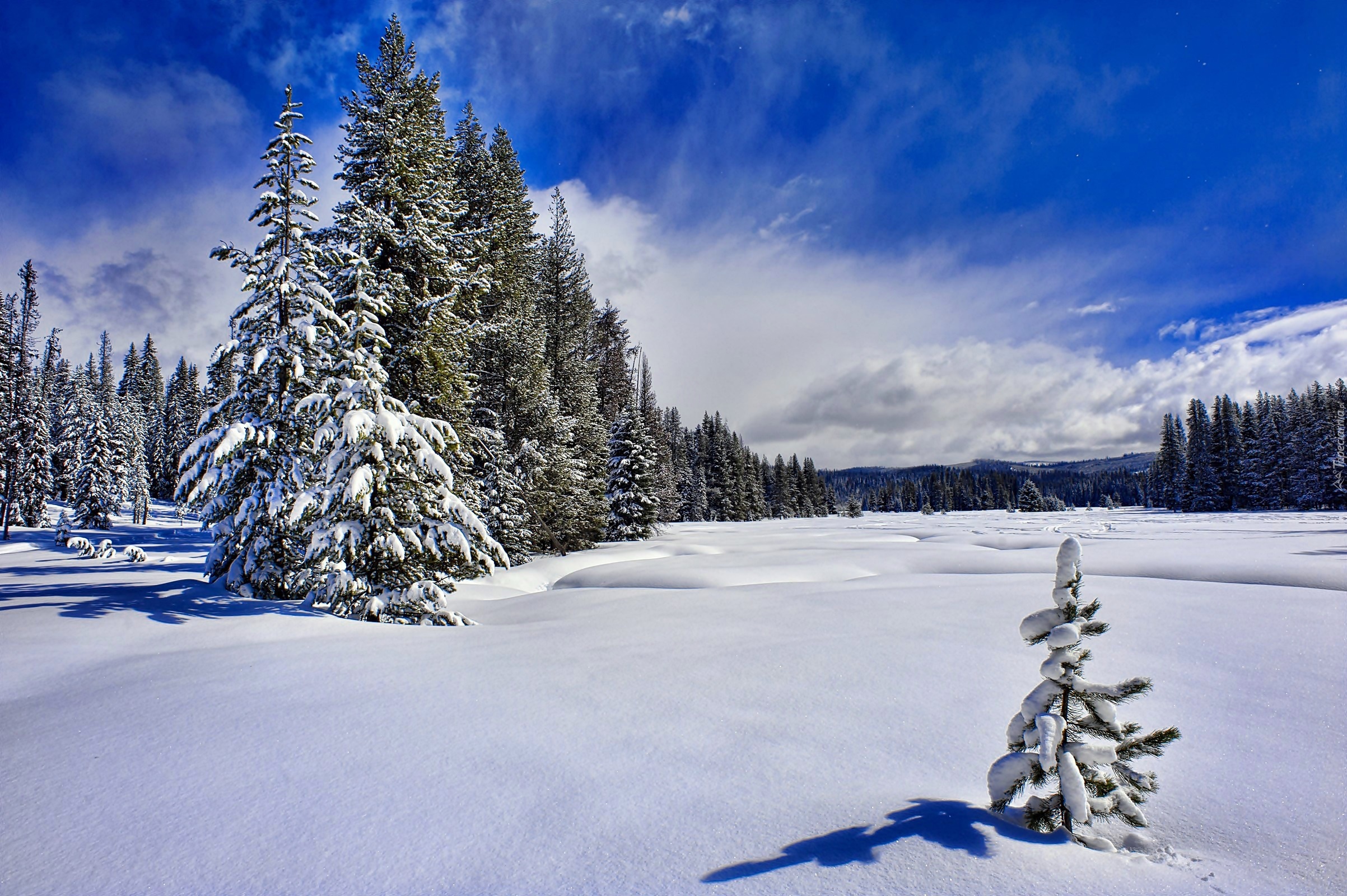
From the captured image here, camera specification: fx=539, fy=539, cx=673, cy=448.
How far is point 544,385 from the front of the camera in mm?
18656

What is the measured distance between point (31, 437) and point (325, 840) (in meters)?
54.2

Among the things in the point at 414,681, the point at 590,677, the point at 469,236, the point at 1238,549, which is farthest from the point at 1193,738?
the point at 469,236

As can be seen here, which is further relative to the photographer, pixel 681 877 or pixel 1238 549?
pixel 1238 549

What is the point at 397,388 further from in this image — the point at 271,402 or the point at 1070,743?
the point at 1070,743

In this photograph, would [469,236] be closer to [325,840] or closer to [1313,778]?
[325,840]

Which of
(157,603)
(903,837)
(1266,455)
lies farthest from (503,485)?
(1266,455)

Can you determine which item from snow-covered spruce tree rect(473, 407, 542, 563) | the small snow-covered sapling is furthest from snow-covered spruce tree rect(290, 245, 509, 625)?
the small snow-covered sapling

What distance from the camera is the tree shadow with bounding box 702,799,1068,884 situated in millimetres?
2291

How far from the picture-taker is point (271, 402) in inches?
382

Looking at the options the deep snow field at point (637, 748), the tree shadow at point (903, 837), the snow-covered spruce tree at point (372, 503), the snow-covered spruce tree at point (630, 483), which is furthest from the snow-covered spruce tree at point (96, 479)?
the tree shadow at point (903, 837)

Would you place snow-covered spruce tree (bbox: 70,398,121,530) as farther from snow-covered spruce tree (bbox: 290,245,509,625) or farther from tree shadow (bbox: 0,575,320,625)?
snow-covered spruce tree (bbox: 290,245,509,625)

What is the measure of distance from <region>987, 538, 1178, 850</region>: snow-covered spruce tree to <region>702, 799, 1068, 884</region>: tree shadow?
13cm

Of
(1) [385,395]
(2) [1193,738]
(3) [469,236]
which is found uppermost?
(3) [469,236]

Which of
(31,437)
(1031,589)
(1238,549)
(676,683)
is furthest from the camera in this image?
(31,437)
